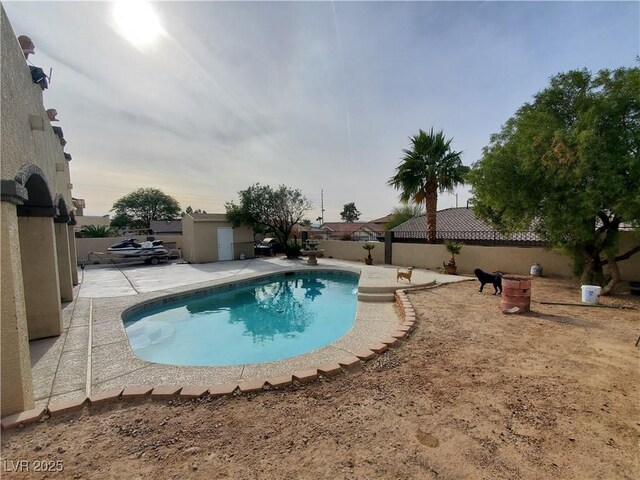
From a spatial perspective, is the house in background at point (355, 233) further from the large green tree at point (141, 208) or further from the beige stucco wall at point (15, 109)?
the large green tree at point (141, 208)

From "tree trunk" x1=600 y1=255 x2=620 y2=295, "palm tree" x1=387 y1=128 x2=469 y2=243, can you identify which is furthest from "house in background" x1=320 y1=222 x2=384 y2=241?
"tree trunk" x1=600 y1=255 x2=620 y2=295

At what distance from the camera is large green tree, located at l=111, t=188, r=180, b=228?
4209 centimetres

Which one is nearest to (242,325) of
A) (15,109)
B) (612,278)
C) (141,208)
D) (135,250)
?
(15,109)

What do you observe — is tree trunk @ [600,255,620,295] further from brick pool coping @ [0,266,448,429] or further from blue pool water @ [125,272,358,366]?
brick pool coping @ [0,266,448,429]

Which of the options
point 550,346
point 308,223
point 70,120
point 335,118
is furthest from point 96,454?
point 308,223

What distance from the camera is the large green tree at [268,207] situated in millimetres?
17875

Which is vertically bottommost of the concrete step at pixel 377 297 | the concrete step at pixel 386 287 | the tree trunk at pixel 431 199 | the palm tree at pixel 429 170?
the concrete step at pixel 377 297

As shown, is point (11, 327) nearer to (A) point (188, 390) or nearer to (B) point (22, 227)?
(A) point (188, 390)

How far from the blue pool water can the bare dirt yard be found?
2.79 meters

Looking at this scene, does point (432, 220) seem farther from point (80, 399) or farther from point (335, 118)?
point (80, 399)

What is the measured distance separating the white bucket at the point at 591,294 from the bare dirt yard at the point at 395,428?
313cm

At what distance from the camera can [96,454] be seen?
227 centimetres

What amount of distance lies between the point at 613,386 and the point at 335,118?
1115 cm

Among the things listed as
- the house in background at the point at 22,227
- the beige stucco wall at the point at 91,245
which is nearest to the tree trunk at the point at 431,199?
the house in background at the point at 22,227
